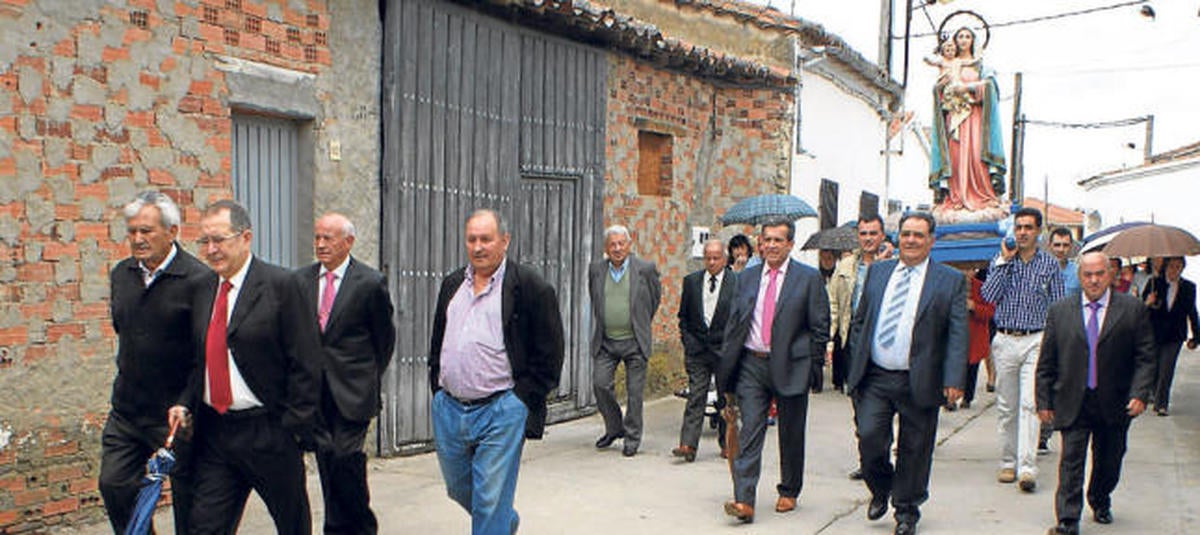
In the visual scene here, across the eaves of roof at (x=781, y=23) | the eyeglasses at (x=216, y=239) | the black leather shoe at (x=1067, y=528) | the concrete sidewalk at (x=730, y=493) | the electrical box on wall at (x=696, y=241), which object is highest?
the eaves of roof at (x=781, y=23)

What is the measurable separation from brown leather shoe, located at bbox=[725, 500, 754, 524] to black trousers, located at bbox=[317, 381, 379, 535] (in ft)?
7.45

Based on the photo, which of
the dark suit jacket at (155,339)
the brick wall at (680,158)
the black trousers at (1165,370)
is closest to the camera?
the dark suit jacket at (155,339)

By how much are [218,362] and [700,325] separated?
202 inches

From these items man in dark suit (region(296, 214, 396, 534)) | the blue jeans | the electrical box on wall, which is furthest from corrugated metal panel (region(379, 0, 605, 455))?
the blue jeans

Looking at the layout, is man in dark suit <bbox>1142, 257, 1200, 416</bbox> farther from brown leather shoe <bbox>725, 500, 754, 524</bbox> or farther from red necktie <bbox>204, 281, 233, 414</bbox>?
red necktie <bbox>204, 281, 233, 414</bbox>

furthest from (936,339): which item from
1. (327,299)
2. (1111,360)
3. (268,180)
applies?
(268,180)

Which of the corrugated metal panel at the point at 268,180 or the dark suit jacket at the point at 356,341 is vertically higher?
the corrugated metal panel at the point at 268,180

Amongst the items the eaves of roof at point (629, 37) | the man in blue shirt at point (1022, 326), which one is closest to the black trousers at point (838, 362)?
the man in blue shirt at point (1022, 326)

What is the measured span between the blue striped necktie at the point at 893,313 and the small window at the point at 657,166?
597 cm

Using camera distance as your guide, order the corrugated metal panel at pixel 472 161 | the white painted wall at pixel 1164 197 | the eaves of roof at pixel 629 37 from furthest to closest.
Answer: the white painted wall at pixel 1164 197 < the eaves of roof at pixel 629 37 < the corrugated metal panel at pixel 472 161

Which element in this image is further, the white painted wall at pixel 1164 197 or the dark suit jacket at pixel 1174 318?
the white painted wall at pixel 1164 197

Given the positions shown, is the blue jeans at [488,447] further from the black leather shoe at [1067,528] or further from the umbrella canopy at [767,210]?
the umbrella canopy at [767,210]

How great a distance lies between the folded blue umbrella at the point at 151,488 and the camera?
4277 mm

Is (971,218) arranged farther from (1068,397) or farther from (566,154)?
(1068,397)
